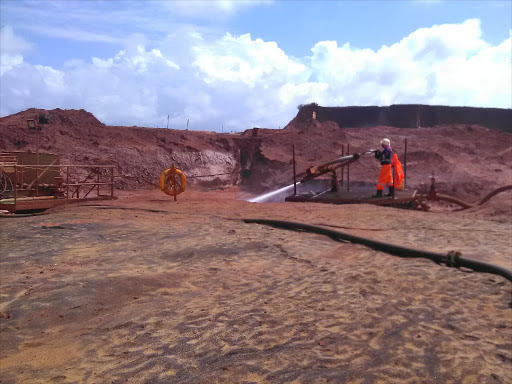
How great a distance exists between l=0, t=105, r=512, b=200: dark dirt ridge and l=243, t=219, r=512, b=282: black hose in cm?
1416

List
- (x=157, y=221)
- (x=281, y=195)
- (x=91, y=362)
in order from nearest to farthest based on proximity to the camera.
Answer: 1. (x=91, y=362)
2. (x=157, y=221)
3. (x=281, y=195)

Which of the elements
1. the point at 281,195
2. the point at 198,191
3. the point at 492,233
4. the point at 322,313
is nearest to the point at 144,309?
the point at 322,313

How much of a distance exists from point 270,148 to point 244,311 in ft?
74.2

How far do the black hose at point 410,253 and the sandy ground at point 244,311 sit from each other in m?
0.13

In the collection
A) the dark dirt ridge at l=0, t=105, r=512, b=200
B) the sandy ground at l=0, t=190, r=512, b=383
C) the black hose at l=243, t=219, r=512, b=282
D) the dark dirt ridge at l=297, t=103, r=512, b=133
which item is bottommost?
the sandy ground at l=0, t=190, r=512, b=383

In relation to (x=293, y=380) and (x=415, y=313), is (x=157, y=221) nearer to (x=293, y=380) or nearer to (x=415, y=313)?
(x=415, y=313)

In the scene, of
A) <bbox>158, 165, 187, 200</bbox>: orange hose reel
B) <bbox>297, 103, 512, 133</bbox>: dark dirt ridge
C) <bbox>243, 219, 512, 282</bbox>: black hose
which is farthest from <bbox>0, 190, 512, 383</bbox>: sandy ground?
<bbox>297, 103, 512, 133</bbox>: dark dirt ridge

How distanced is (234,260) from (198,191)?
661 inches

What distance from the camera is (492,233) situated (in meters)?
9.95

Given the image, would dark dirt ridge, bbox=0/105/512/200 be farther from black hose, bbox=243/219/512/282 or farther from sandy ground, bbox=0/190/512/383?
sandy ground, bbox=0/190/512/383

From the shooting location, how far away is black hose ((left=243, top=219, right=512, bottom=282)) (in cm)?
621

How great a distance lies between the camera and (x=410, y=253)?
23.9ft

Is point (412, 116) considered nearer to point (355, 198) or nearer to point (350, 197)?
point (350, 197)

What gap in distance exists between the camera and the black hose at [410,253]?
6.21 m
